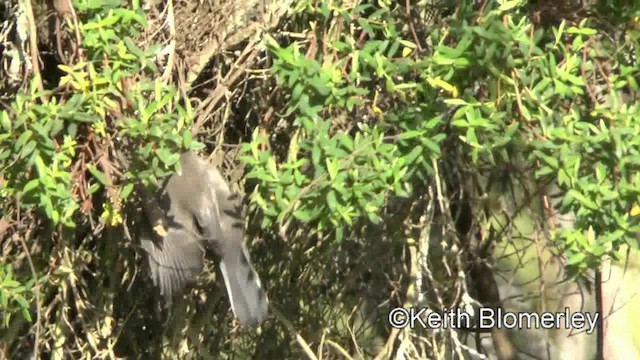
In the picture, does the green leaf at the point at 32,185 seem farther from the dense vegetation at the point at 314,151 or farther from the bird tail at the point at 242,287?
the bird tail at the point at 242,287

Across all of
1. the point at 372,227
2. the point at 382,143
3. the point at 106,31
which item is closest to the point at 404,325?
the point at 372,227

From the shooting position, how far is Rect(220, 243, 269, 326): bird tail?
116 inches

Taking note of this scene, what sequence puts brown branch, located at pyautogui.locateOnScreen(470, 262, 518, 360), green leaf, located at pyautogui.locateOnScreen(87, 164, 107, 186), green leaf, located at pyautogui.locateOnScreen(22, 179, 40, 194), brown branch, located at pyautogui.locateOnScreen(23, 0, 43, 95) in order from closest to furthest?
1. green leaf, located at pyautogui.locateOnScreen(22, 179, 40, 194)
2. green leaf, located at pyautogui.locateOnScreen(87, 164, 107, 186)
3. brown branch, located at pyautogui.locateOnScreen(23, 0, 43, 95)
4. brown branch, located at pyautogui.locateOnScreen(470, 262, 518, 360)

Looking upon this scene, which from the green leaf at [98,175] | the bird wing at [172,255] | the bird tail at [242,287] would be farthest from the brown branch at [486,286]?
the green leaf at [98,175]

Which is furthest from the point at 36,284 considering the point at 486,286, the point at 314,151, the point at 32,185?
the point at 486,286

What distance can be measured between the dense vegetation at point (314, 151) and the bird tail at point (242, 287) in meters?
0.14

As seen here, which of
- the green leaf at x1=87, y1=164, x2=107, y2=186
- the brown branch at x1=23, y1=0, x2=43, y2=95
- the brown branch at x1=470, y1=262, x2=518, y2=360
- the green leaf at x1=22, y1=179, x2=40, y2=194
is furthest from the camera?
the brown branch at x1=470, y1=262, x2=518, y2=360

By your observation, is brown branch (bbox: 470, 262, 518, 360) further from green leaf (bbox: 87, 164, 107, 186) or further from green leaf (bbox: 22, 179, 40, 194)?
green leaf (bbox: 22, 179, 40, 194)

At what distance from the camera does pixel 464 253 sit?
3.62 m

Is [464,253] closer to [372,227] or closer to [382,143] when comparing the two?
[372,227]

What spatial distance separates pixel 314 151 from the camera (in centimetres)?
263

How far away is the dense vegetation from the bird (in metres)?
0.09

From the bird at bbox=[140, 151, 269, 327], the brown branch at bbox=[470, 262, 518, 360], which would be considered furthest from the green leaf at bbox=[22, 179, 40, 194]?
the brown branch at bbox=[470, 262, 518, 360]

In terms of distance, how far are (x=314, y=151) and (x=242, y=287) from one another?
20.9 inches
